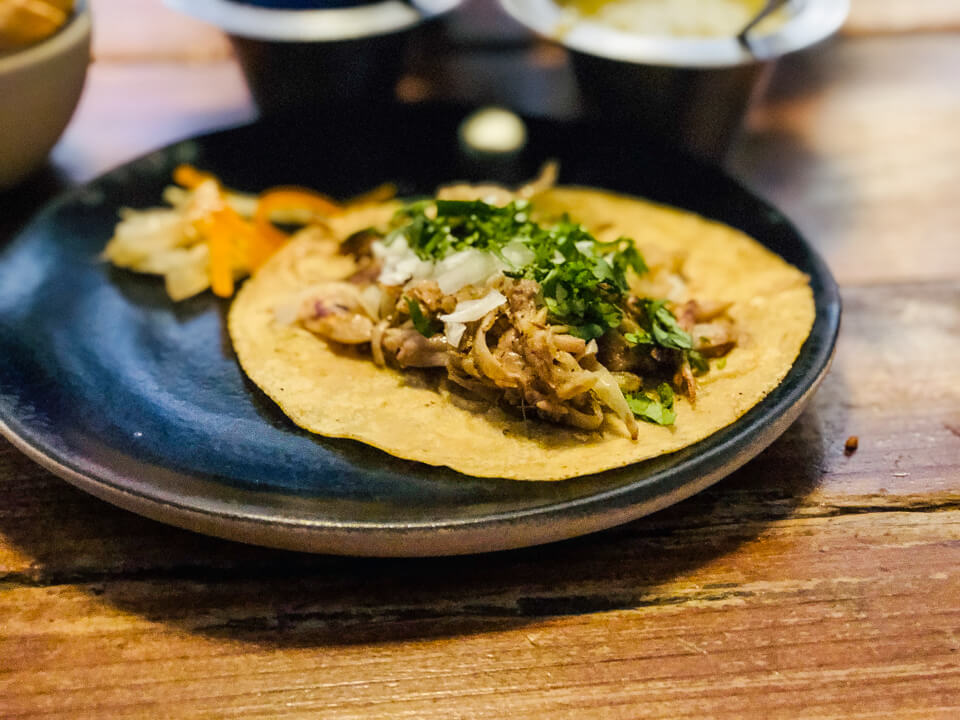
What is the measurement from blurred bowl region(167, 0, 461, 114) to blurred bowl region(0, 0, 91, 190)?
532 mm

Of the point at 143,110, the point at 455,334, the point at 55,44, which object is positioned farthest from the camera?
the point at 143,110

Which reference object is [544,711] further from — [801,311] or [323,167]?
[323,167]

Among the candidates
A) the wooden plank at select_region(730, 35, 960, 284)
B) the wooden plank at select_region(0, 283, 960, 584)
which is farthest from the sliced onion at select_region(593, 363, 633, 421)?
the wooden plank at select_region(730, 35, 960, 284)

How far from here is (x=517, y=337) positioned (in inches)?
87.7

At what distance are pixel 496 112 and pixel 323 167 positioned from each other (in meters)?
0.71

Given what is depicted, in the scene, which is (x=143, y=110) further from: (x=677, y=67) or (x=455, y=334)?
(x=455, y=334)

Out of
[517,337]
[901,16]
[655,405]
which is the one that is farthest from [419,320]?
[901,16]

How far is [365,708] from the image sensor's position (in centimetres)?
171

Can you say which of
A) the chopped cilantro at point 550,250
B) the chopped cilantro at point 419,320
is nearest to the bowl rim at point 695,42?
the chopped cilantro at point 550,250

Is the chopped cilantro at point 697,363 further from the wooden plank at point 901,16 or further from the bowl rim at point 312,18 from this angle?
the wooden plank at point 901,16

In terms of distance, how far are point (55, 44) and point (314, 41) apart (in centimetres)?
95

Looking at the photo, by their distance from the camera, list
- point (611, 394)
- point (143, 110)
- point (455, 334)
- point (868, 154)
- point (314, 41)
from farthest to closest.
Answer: point (143, 110), point (868, 154), point (314, 41), point (455, 334), point (611, 394)

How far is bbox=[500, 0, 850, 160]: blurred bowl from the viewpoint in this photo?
10.8ft

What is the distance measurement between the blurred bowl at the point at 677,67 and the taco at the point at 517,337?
2.84 ft
